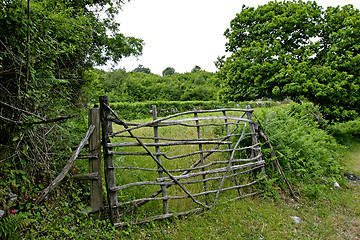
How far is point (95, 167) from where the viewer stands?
324 centimetres

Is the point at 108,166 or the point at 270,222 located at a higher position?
the point at 108,166

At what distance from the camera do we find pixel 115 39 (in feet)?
26.9

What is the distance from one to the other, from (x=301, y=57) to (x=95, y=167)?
10309 mm

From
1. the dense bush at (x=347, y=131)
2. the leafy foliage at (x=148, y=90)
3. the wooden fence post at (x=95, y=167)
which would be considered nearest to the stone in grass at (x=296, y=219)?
the wooden fence post at (x=95, y=167)

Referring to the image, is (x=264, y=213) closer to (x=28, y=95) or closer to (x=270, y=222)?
(x=270, y=222)

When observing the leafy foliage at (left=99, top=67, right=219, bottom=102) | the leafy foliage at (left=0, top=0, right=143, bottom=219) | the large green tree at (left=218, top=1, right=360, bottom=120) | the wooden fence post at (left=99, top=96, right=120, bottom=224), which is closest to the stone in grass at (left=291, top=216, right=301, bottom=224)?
the wooden fence post at (left=99, top=96, right=120, bottom=224)

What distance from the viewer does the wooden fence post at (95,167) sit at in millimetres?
3205

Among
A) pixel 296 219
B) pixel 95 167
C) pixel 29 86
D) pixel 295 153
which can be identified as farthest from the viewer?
pixel 295 153

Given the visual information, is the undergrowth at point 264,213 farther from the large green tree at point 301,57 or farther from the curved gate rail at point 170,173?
the large green tree at point 301,57

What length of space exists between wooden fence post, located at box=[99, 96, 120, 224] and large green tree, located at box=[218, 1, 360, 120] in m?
8.24

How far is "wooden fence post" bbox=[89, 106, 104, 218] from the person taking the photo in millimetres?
3205

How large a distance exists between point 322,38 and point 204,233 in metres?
10.6

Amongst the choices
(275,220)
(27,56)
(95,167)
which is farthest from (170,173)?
(27,56)

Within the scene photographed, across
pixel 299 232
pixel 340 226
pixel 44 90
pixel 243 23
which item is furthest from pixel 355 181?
pixel 243 23
